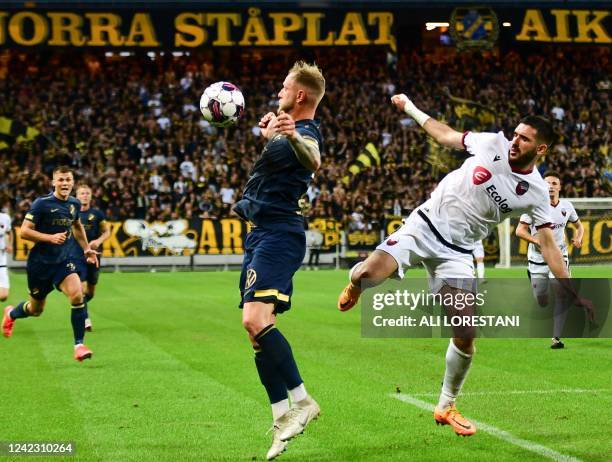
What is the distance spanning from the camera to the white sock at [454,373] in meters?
8.14

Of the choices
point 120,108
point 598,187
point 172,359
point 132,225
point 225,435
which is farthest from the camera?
point 120,108

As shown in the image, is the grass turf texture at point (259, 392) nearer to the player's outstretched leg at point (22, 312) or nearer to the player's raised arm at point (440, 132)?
the player's outstretched leg at point (22, 312)

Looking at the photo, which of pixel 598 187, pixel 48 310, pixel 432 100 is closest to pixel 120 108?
pixel 432 100

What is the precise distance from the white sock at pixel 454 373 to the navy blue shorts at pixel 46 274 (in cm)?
671

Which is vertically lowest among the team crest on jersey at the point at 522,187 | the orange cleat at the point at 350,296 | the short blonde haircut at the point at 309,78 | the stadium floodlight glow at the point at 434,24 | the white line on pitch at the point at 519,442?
the white line on pitch at the point at 519,442

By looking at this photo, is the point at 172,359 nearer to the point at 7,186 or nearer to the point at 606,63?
the point at 7,186

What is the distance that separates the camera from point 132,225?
34.4m

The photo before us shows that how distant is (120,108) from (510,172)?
36.2 meters

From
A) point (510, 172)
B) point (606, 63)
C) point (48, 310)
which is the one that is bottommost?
point (48, 310)

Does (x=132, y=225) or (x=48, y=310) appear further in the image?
(x=132, y=225)

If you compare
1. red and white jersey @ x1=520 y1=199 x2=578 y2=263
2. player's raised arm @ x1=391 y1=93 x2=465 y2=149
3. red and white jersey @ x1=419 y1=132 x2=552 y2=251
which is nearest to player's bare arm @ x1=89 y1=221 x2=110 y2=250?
red and white jersey @ x1=520 y1=199 x2=578 y2=263

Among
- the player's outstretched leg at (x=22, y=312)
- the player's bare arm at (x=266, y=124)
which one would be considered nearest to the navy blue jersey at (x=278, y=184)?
the player's bare arm at (x=266, y=124)

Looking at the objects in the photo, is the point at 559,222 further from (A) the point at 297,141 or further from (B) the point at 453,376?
(A) the point at 297,141

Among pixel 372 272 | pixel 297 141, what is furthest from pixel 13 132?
pixel 297 141
